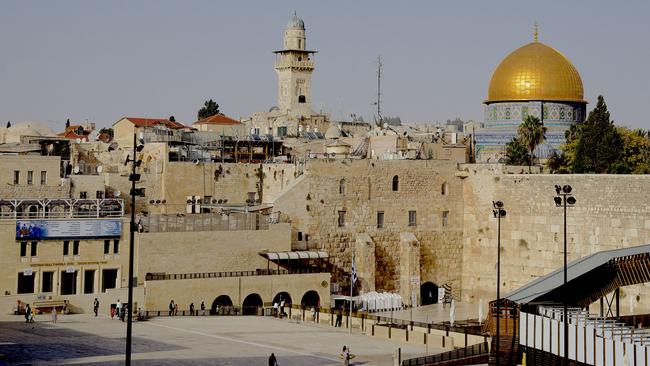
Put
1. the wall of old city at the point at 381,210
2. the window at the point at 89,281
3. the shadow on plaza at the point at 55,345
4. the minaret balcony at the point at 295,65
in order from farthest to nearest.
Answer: the minaret balcony at the point at 295,65 < the wall of old city at the point at 381,210 < the window at the point at 89,281 < the shadow on plaza at the point at 55,345

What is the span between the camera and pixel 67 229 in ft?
137

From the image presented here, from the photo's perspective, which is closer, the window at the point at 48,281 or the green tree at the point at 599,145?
the window at the point at 48,281

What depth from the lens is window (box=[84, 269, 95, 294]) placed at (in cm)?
4194

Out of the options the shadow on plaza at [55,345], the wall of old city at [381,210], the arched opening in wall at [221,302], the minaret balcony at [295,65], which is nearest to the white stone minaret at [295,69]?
the minaret balcony at [295,65]

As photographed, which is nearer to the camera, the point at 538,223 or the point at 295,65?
the point at 538,223

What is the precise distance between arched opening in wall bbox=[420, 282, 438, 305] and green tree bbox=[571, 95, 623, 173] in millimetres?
8375

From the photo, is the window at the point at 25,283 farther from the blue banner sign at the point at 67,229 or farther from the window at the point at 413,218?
the window at the point at 413,218

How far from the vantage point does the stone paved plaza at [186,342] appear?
30.2 m

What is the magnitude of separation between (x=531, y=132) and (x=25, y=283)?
26999mm

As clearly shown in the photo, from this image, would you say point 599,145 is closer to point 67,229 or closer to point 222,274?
point 222,274

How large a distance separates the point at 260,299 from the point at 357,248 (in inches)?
228

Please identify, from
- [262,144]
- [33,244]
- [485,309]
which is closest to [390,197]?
[485,309]

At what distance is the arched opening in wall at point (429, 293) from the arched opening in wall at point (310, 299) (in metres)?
6.29

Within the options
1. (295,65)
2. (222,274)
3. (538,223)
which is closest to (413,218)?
(538,223)
